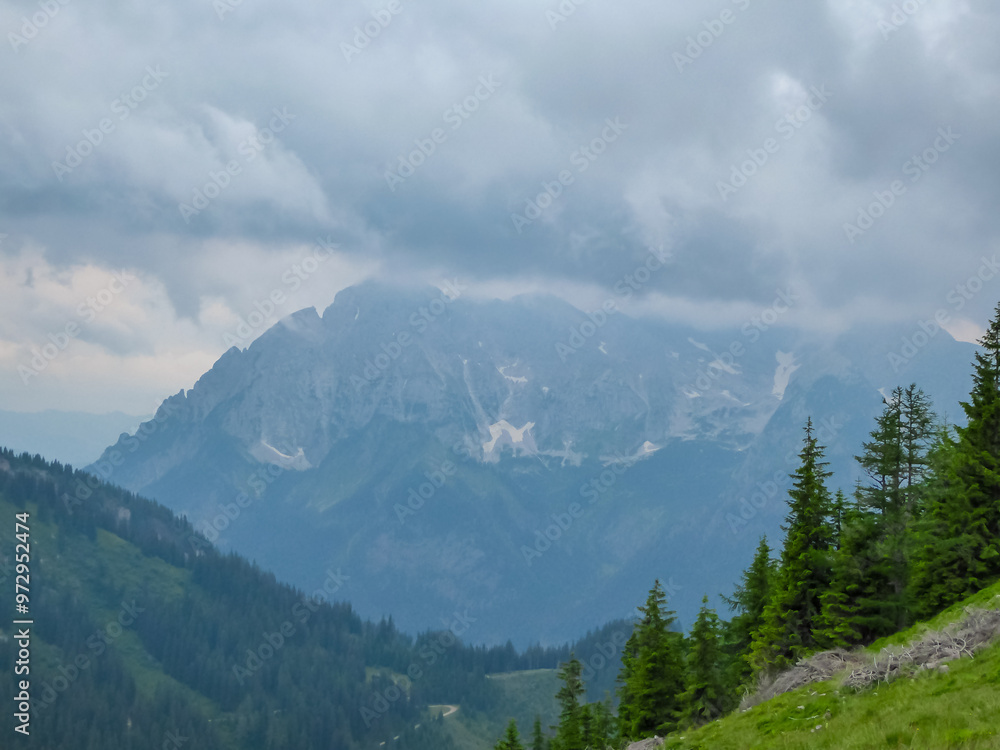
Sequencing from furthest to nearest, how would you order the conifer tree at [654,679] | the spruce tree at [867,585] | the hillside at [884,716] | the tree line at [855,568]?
the conifer tree at [654,679] → the spruce tree at [867,585] → the tree line at [855,568] → the hillside at [884,716]

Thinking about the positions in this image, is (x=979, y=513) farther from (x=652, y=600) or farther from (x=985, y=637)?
(x=652, y=600)

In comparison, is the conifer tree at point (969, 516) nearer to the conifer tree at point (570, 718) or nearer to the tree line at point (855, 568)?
the tree line at point (855, 568)

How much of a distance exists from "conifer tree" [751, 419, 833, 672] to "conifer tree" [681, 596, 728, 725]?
2.73 meters

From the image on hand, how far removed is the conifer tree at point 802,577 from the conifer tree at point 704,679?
2728 millimetres

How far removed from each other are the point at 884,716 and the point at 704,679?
3145cm

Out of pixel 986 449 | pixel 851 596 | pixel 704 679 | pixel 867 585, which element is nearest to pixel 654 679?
pixel 704 679

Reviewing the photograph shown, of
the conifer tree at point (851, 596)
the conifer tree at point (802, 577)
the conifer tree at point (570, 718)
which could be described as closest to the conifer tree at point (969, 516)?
the conifer tree at point (851, 596)

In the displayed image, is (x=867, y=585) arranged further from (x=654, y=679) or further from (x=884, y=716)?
(x=884, y=716)

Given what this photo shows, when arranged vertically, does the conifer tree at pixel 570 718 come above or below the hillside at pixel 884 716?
below

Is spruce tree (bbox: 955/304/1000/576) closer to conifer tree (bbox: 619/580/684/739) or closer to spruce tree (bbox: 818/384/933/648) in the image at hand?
spruce tree (bbox: 818/384/933/648)

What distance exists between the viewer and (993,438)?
44.9 metres

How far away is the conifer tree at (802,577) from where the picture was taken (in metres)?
48.4

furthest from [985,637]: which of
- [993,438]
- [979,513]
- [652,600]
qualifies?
[652,600]

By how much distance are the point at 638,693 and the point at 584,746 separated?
11.8 meters
